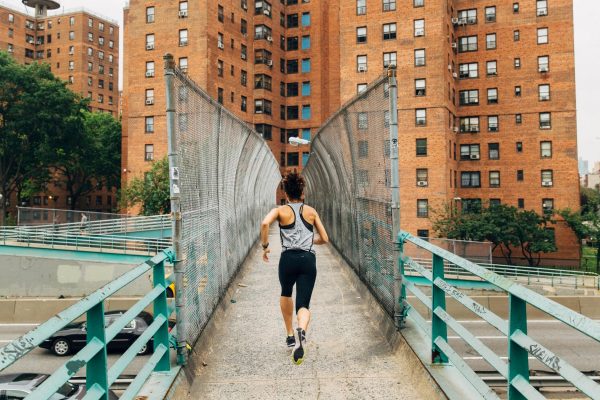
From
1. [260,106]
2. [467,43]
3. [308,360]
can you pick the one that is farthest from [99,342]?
[260,106]

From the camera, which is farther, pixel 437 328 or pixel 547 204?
pixel 547 204

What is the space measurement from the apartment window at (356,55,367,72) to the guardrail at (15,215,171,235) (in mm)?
24095

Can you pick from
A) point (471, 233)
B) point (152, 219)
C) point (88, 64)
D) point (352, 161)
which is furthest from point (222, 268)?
point (88, 64)

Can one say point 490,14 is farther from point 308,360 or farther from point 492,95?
point 308,360

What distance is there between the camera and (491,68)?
155ft

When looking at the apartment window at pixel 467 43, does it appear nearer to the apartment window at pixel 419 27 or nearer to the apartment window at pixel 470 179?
the apartment window at pixel 419 27

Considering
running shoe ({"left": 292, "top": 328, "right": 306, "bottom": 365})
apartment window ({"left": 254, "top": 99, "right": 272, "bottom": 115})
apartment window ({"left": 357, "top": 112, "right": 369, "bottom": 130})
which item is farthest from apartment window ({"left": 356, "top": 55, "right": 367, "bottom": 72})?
running shoe ({"left": 292, "top": 328, "right": 306, "bottom": 365})

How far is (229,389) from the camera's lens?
427 cm

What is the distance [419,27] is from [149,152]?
27.8 meters

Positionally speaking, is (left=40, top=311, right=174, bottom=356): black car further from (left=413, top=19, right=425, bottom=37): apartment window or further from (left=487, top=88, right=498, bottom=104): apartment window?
(left=487, top=88, right=498, bottom=104): apartment window

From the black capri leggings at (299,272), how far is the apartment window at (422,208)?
3830cm

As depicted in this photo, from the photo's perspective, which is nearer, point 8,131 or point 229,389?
point 229,389

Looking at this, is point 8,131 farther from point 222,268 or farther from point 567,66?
point 567,66

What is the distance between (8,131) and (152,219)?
26846mm
